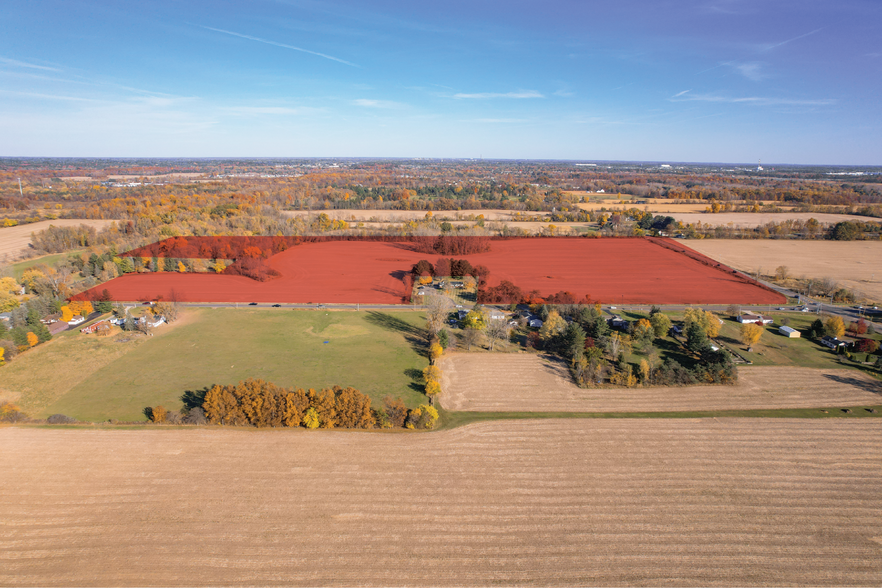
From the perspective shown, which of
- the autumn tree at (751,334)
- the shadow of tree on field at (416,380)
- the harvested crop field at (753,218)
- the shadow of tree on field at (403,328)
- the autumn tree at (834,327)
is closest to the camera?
the shadow of tree on field at (416,380)

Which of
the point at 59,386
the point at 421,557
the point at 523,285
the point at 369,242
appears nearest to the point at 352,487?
the point at 421,557

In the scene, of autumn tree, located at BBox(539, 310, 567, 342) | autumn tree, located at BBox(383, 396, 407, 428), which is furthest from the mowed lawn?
autumn tree, located at BBox(539, 310, 567, 342)

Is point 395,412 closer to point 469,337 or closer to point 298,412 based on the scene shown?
point 298,412

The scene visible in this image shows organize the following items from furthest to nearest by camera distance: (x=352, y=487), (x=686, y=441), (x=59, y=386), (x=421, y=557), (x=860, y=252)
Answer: (x=860, y=252) → (x=59, y=386) → (x=686, y=441) → (x=352, y=487) → (x=421, y=557)

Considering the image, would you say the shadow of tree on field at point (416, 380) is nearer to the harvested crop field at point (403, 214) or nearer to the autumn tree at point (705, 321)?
the autumn tree at point (705, 321)

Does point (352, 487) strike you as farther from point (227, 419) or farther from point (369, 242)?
point (369, 242)

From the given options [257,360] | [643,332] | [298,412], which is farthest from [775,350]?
[257,360]

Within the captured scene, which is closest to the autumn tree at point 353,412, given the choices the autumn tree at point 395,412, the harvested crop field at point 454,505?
the harvested crop field at point 454,505
